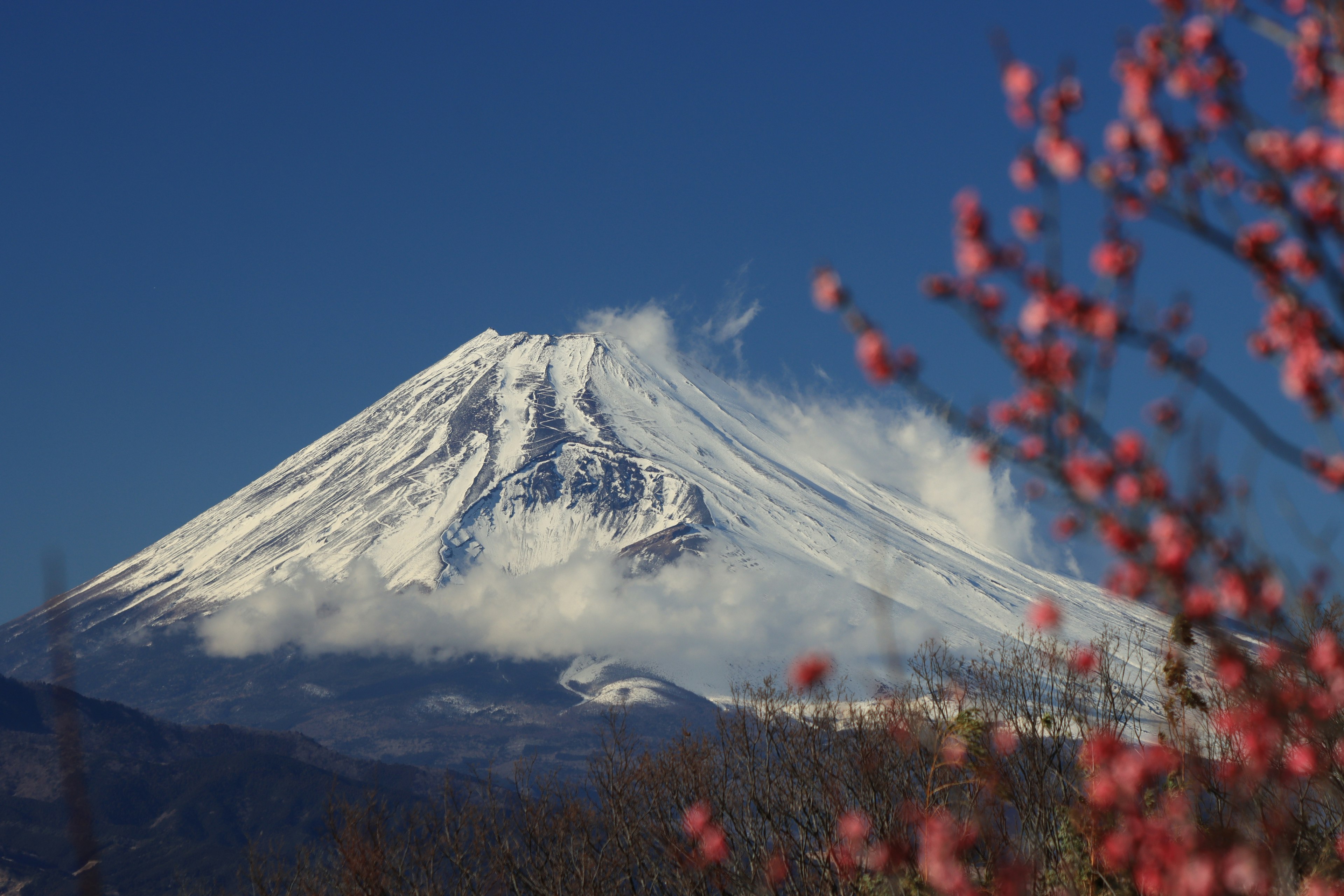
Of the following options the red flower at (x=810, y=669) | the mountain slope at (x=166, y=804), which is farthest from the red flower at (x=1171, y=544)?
the mountain slope at (x=166, y=804)

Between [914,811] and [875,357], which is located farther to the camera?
[914,811]

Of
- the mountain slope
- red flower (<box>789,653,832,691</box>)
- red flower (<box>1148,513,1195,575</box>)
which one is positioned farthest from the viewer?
the mountain slope

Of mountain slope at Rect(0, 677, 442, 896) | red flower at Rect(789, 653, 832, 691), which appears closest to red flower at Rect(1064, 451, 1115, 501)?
red flower at Rect(789, 653, 832, 691)

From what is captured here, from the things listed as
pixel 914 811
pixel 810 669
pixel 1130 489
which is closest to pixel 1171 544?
pixel 1130 489

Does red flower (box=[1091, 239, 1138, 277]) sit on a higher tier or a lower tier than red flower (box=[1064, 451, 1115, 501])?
higher

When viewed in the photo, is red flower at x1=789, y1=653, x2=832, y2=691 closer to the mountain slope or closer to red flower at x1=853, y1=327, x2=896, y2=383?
red flower at x1=853, y1=327, x2=896, y2=383

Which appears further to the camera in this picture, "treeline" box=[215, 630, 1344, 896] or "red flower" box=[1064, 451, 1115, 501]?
"treeline" box=[215, 630, 1344, 896]

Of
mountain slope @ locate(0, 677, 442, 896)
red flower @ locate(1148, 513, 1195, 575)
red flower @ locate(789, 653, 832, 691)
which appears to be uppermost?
mountain slope @ locate(0, 677, 442, 896)

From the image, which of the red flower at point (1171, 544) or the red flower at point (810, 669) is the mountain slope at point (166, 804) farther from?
the red flower at point (1171, 544)

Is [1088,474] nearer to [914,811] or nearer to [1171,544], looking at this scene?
[1171,544]

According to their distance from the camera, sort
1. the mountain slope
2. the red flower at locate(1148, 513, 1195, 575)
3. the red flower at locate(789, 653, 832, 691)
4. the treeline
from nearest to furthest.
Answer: the red flower at locate(1148, 513, 1195, 575) < the red flower at locate(789, 653, 832, 691) < the treeline < the mountain slope

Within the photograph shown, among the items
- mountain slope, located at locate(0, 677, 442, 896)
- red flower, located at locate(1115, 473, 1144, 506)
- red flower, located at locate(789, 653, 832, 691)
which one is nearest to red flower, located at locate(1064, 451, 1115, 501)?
red flower, located at locate(1115, 473, 1144, 506)

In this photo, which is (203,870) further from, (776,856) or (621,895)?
(776,856)

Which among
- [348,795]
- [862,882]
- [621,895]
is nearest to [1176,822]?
[862,882]
